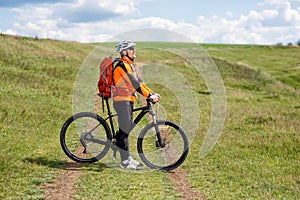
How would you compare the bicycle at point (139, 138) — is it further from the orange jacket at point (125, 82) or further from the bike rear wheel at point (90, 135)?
the orange jacket at point (125, 82)

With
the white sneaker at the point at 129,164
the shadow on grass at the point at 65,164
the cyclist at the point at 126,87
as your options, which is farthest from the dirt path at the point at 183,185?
the shadow on grass at the point at 65,164

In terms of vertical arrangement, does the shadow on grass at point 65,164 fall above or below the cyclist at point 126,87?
below

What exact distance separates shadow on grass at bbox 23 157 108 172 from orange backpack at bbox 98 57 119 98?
6.86ft

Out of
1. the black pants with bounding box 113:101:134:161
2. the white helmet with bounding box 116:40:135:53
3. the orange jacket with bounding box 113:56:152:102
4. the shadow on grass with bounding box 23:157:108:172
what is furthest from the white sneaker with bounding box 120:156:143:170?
the white helmet with bounding box 116:40:135:53

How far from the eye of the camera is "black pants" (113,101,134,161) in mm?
10711

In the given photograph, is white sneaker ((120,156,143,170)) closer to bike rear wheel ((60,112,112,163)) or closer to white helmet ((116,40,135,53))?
bike rear wheel ((60,112,112,163))

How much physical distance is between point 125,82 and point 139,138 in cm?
163

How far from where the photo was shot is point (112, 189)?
9.61 metres

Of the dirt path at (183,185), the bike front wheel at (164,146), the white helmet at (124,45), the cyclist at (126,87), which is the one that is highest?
the white helmet at (124,45)

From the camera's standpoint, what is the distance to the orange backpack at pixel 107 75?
34.4 ft

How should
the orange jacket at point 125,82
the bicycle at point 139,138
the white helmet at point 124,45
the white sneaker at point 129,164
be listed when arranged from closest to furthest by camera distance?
the orange jacket at point 125,82 → the white helmet at point 124,45 → the bicycle at point 139,138 → the white sneaker at point 129,164

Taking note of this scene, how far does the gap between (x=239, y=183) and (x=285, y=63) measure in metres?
71.3

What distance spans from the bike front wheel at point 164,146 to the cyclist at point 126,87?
0.57 m

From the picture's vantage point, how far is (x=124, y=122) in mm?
10852
